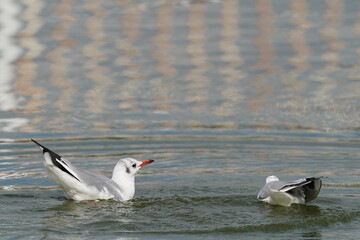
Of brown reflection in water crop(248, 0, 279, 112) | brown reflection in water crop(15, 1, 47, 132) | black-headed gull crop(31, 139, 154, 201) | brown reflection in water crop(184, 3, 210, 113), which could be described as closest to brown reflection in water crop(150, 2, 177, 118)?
brown reflection in water crop(184, 3, 210, 113)

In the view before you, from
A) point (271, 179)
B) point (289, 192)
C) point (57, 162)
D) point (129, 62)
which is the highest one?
point (129, 62)

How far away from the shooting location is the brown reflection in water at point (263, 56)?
1698 cm

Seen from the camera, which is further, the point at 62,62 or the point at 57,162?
the point at 62,62

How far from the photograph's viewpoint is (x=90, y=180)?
11953 mm

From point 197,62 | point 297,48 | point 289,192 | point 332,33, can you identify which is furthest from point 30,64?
point 289,192

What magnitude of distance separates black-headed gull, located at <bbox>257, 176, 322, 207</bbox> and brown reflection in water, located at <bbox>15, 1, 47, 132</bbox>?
196 inches

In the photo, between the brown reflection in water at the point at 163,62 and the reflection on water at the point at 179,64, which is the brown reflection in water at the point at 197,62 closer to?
the reflection on water at the point at 179,64

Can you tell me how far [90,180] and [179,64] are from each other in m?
7.85

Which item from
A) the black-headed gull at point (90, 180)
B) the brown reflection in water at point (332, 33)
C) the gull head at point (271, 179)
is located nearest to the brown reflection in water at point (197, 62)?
the brown reflection in water at point (332, 33)

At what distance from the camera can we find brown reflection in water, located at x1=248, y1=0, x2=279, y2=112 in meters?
17.0

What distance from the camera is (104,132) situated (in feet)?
50.2

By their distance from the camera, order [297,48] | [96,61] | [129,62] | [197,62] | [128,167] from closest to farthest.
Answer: [128,167] < [197,62] < [129,62] < [96,61] < [297,48]

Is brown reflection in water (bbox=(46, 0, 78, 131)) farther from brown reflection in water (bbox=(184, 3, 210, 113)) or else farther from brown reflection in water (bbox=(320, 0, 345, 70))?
brown reflection in water (bbox=(320, 0, 345, 70))

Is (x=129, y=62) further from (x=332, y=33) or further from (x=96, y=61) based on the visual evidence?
(x=332, y=33)
